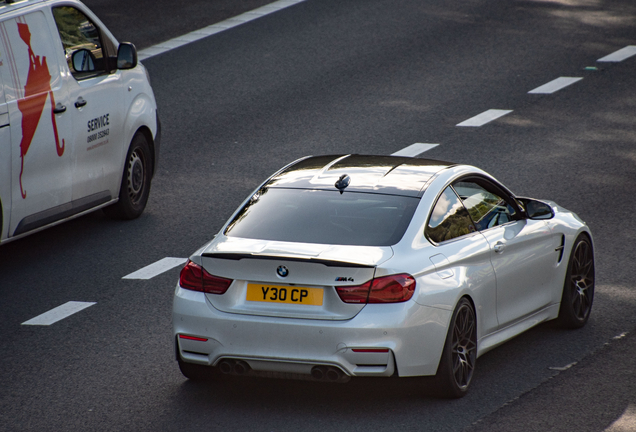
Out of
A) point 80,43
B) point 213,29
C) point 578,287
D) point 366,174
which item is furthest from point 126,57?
point 213,29

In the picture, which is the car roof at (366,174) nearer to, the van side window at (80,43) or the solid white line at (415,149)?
the van side window at (80,43)

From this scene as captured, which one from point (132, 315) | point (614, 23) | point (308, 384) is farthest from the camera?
point (614, 23)

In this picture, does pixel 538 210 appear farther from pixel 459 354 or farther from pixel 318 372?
pixel 318 372

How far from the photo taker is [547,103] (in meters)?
15.1

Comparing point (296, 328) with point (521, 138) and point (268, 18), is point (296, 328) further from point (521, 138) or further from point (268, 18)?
point (268, 18)

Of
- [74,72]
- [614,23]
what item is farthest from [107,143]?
[614,23]

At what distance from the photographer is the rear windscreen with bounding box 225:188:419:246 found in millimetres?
6539

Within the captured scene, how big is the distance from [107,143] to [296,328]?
5.14 meters

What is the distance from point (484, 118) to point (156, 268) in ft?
21.2

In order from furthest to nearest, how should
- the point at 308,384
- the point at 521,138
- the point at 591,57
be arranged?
1. the point at 591,57
2. the point at 521,138
3. the point at 308,384

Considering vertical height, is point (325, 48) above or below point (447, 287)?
below

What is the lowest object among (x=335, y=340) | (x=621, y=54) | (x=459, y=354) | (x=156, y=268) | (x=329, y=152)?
(x=621, y=54)

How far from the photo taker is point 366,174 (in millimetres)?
7219

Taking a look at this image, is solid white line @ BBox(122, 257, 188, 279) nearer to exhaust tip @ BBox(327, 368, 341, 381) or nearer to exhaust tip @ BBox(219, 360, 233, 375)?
exhaust tip @ BBox(219, 360, 233, 375)
